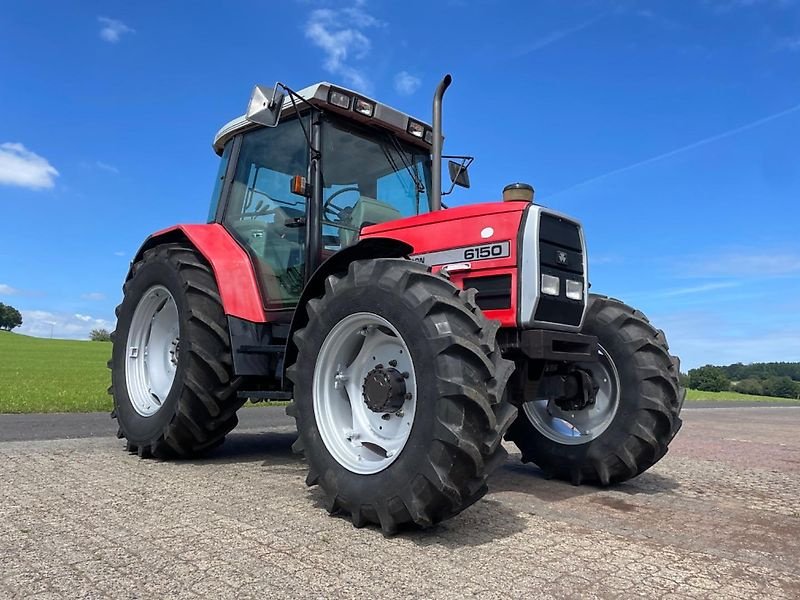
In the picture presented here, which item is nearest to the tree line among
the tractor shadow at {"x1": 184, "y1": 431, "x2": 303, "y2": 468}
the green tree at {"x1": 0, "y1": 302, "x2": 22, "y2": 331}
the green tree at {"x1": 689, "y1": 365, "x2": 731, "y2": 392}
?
the green tree at {"x1": 689, "y1": 365, "x2": 731, "y2": 392}

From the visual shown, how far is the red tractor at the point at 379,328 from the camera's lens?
116 inches

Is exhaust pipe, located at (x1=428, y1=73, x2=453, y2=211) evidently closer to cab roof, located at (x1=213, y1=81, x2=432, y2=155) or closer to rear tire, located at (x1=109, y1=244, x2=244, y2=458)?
cab roof, located at (x1=213, y1=81, x2=432, y2=155)

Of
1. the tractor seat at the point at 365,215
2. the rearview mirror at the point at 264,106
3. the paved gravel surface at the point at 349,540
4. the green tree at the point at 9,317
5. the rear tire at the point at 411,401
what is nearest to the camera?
the paved gravel surface at the point at 349,540

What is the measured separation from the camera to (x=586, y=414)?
4727 millimetres

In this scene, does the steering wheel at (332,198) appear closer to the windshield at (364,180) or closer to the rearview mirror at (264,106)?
the windshield at (364,180)

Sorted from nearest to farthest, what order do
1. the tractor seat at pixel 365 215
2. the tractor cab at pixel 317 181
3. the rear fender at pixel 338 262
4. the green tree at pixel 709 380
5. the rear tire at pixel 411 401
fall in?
the rear tire at pixel 411 401 < the rear fender at pixel 338 262 < the tractor cab at pixel 317 181 < the tractor seat at pixel 365 215 < the green tree at pixel 709 380

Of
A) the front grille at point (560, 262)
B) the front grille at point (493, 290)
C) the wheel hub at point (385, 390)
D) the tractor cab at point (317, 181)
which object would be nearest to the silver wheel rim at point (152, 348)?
the tractor cab at point (317, 181)

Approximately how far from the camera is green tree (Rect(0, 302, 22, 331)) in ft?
332

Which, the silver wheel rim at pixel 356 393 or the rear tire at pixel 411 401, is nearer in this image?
the rear tire at pixel 411 401

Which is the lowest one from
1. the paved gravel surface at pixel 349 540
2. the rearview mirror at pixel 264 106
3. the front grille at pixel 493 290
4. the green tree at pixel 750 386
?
the paved gravel surface at pixel 349 540

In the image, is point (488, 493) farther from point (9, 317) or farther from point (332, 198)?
point (9, 317)

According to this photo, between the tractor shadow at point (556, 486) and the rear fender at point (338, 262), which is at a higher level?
the rear fender at point (338, 262)

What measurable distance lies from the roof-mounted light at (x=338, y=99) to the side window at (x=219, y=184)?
55.9 inches

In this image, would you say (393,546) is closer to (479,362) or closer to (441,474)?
(441,474)
